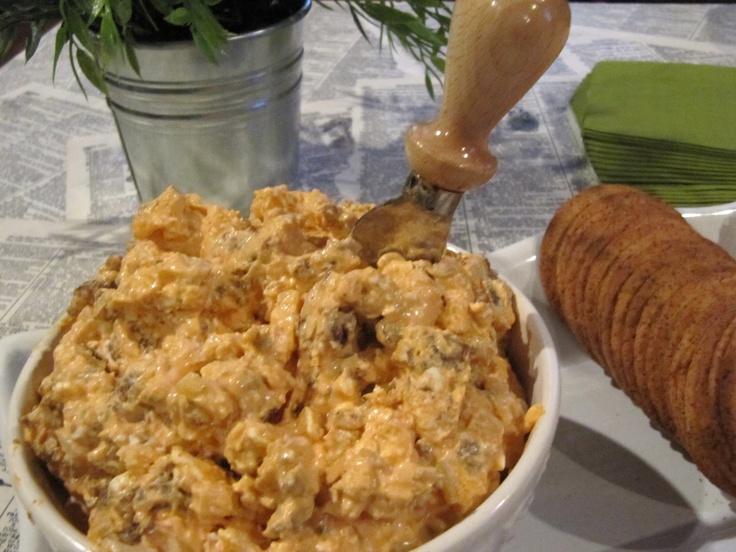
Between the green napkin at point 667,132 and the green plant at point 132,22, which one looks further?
the green napkin at point 667,132

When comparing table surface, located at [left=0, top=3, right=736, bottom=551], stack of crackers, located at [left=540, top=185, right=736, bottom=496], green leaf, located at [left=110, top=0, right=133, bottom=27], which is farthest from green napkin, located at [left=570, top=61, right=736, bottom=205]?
green leaf, located at [left=110, top=0, right=133, bottom=27]

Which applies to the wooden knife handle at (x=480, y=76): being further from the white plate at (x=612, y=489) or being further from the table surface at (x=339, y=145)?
the table surface at (x=339, y=145)

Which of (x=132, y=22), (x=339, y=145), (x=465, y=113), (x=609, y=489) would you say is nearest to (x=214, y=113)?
(x=132, y=22)

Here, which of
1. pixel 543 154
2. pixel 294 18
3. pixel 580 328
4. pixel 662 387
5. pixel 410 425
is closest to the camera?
pixel 410 425

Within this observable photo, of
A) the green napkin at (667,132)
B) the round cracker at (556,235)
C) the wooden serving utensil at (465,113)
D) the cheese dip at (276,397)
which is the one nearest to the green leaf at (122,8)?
the cheese dip at (276,397)

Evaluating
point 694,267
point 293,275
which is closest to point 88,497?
point 293,275

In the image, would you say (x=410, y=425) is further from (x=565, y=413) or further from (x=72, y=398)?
(x=565, y=413)

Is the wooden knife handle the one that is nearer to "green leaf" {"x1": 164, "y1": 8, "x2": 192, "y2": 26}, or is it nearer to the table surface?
"green leaf" {"x1": 164, "y1": 8, "x2": 192, "y2": 26}
